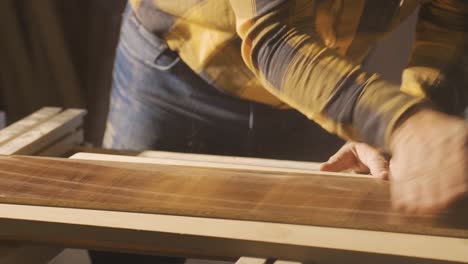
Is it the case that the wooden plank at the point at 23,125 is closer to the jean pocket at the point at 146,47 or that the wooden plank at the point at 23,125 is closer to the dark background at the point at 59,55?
the jean pocket at the point at 146,47

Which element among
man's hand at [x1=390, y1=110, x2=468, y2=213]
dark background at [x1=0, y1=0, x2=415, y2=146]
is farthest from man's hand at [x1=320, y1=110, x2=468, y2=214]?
dark background at [x1=0, y1=0, x2=415, y2=146]

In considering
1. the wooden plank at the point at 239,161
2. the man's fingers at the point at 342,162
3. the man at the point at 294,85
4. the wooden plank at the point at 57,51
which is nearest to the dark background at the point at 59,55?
the wooden plank at the point at 57,51

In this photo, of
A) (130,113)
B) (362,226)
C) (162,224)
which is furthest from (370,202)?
(130,113)

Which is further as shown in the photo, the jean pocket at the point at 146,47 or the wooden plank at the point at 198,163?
the jean pocket at the point at 146,47

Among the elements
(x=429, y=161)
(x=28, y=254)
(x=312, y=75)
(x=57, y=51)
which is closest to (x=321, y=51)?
(x=312, y=75)

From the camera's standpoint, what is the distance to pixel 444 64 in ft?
2.46

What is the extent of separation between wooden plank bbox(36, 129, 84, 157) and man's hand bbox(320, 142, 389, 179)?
265 millimetres

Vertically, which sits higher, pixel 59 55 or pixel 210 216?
pixel 210 216

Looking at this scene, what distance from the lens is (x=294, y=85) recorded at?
62cm

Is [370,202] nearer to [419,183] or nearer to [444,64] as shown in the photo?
[419,183]

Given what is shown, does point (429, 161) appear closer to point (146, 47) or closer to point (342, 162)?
point (342, 162)

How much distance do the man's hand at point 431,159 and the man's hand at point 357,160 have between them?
0.11 metres

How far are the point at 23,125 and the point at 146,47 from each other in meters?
0.16

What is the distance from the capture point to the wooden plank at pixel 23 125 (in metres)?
0.80
